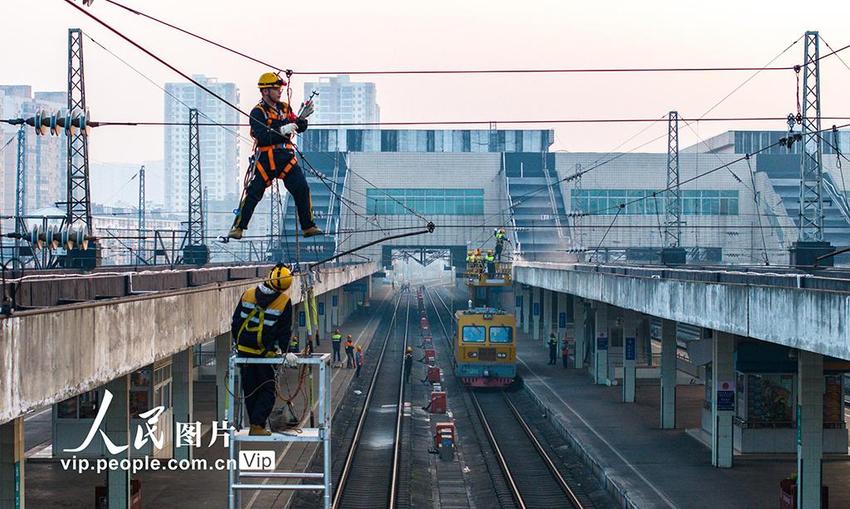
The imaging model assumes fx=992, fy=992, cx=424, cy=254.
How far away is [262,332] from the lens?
1127 cm

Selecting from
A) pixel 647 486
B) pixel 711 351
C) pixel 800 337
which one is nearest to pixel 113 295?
pixel 800 337

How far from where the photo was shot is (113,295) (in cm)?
1603

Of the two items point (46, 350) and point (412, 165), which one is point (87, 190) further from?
point (412, 165)

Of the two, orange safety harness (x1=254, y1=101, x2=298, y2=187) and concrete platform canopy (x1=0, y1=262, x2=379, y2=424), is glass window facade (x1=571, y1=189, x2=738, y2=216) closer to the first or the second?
concrete platform canopy (x1=0, y1=262, x2=379, y2=424)

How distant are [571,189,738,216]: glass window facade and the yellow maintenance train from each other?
4812cm

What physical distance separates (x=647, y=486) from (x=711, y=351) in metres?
4.87

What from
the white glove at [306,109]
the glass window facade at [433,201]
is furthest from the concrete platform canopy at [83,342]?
the glass window facade at [433,201]

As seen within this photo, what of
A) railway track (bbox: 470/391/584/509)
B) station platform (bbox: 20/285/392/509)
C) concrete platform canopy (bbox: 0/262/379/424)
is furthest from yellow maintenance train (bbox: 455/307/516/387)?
concrete platform canopy (bbox: 0/262/379/424)

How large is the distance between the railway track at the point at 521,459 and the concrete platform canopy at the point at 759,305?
4645mm

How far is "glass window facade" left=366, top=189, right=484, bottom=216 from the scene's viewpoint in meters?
89.4

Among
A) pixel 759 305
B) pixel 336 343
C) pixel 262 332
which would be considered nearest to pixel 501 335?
pixel 336 343

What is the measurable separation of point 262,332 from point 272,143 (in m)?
2.31

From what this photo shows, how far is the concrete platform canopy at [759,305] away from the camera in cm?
1390

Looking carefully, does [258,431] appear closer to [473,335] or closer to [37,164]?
[473,335]
